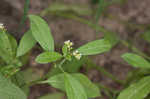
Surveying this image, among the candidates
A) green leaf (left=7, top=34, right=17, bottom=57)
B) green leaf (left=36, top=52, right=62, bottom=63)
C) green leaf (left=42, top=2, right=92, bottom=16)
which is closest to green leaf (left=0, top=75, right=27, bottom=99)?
green leaf (left=36, top=52, right=62, bottom=63)

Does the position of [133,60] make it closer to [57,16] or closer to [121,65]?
[121,65]

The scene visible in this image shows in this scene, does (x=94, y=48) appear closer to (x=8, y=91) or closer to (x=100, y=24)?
(x=8, y=91)

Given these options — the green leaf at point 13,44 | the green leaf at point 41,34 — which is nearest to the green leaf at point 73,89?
the green leaf at point 41,34

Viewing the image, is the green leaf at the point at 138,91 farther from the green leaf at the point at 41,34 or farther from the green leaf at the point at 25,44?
the green leaf at the point at 25,44

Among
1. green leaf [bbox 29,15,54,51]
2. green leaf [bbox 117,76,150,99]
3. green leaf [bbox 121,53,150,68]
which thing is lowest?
green leaf [bbox 117,76,150,99]

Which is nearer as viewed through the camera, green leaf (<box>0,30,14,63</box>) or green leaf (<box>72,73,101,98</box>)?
green leaf (<box>0,30,14,63</box>)

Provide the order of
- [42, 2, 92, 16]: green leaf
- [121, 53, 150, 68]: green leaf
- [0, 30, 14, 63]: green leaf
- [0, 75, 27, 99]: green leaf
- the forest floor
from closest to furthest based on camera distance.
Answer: [0, 75, 27, 99]: green leaf, [0, 30, 14, 63]: green leaf, [121, 53, 150, 68]: green leaf, the forest floor, [42, 2, 92, 16]: green leaf

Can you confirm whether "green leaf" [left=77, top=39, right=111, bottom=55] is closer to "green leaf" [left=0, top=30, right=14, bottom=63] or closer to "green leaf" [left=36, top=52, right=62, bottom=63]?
"green leaf" [left=36, top=52, right=62, bottom=63]

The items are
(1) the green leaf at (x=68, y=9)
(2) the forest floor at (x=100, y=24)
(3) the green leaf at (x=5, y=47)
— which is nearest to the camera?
(3) the green leaf at (x=5, y=47)
